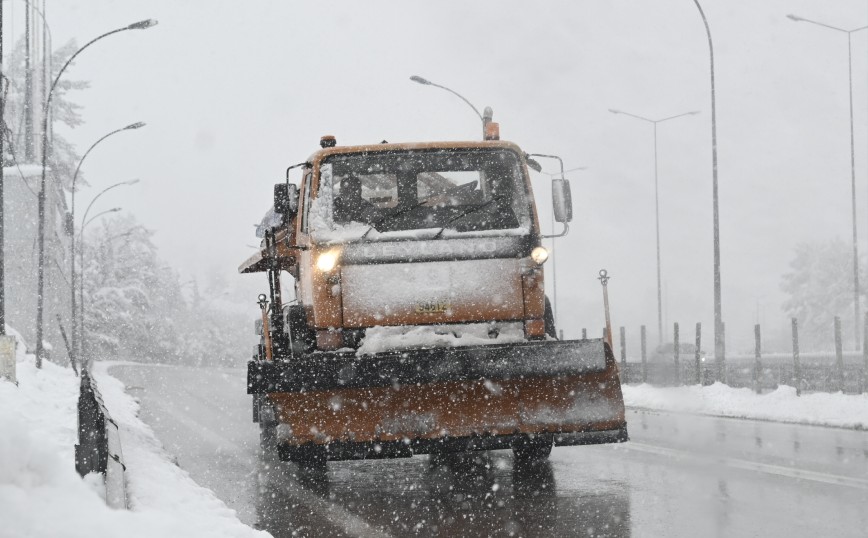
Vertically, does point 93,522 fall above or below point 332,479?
above

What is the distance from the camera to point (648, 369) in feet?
85.8

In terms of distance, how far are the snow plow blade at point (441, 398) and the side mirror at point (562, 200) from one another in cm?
188

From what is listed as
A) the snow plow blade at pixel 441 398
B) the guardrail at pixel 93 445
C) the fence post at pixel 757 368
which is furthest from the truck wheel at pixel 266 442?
the fence post at pixel 757 368

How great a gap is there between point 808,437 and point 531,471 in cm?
443

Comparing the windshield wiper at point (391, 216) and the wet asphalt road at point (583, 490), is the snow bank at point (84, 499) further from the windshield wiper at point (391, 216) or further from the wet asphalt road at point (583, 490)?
the windshield wiper at point (391, 216)

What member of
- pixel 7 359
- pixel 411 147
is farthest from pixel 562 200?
pixel 7 359

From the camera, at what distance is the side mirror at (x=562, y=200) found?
8.98m

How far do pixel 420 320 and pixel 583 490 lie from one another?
1.78 meters

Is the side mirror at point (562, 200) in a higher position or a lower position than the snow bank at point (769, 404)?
higher

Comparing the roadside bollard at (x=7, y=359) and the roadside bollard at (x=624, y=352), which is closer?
the roadside bollard at (x=7, y=359)

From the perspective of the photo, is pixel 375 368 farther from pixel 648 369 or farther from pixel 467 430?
pixel 648 369

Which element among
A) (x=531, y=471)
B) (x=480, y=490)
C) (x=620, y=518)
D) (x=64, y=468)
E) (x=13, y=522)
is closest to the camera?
(x=13, y=522)

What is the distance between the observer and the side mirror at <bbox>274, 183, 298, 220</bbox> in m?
8.92

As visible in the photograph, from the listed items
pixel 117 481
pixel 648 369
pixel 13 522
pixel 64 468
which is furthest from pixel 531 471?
pixel 648 369
